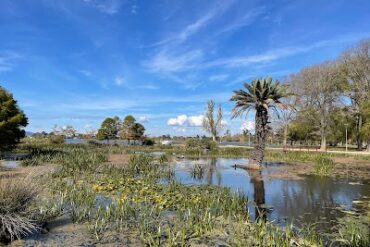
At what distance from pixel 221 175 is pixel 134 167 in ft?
16.7

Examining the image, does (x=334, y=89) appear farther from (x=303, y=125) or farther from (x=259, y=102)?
(x=259, y=102)

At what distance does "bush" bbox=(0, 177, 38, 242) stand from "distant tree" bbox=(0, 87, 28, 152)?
17331 millimetres

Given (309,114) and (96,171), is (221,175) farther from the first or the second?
(309,114)

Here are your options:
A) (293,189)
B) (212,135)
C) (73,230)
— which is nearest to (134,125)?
(212,135)

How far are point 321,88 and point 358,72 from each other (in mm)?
5178

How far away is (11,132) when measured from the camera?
22.8 m

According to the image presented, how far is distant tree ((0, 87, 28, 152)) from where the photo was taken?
2239 cm

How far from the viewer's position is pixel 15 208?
252 inches

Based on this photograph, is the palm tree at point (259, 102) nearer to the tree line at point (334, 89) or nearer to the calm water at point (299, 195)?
the calm water at point (299, 195)

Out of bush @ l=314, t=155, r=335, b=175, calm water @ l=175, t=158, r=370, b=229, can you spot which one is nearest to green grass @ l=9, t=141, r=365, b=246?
calm water @ l=175, t=158, r=370, b=229

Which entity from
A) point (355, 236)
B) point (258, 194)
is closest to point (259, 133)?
point (258, 194)

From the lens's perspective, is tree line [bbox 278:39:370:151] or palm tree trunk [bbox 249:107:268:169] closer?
palm tree trunk [bbox 249:107:268:169]

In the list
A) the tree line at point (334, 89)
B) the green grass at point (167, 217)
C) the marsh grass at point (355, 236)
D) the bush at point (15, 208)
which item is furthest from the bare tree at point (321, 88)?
the bush at point (15, 208)

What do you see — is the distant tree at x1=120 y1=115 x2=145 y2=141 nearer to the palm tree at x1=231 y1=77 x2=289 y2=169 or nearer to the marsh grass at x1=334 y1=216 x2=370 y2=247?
the palm tree at x1=231 y1=77 x2=289 y2=169
